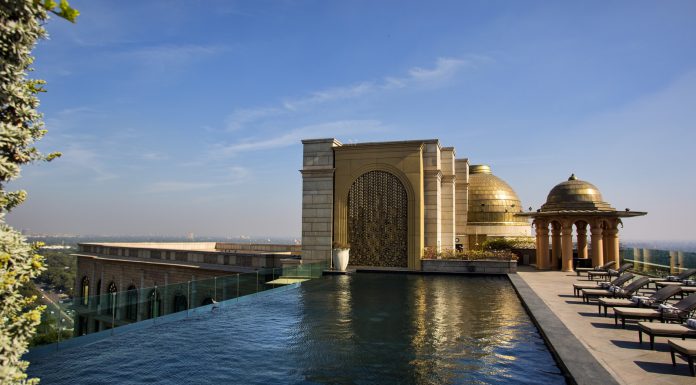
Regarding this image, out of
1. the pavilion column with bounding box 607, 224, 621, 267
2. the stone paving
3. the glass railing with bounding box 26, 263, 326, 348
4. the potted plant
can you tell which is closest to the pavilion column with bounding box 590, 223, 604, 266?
the pavilion column with bounding box 607, 224, 621, 267

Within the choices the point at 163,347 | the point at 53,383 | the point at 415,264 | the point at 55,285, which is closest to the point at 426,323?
the point at 163,347

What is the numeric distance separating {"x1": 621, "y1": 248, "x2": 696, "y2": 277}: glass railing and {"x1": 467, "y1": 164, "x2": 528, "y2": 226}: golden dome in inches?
517

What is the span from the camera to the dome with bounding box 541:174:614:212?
27172 millimetres

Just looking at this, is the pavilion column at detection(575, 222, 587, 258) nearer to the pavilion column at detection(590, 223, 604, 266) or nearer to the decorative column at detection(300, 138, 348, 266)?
the pavilion column at detection(590, 223, 604, 266)

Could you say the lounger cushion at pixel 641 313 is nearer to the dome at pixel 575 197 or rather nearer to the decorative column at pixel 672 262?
the decorative column at pixel 672 262

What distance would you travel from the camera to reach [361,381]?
8.11 m

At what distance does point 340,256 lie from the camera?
2683cm

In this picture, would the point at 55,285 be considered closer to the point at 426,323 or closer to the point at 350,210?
the point at 350,210

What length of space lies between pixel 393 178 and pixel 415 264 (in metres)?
5.47

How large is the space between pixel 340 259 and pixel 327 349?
16662 millimetres

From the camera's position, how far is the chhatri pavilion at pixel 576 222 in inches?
1055

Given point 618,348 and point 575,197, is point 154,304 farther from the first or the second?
point 575,197

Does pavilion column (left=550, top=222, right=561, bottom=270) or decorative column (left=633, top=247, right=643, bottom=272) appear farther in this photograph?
pavilion column (left=550, top=222, right=561, bottom=270)

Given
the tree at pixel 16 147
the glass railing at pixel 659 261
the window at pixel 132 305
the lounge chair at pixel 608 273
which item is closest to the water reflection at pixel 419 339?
the window at pixel 132 305
